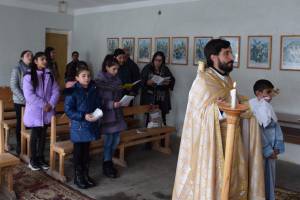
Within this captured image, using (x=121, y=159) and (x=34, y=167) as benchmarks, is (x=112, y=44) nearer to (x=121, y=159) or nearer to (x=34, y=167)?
(x=121, y=159)

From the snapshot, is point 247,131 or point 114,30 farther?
point 114,30

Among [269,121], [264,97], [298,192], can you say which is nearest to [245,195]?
[269,121]

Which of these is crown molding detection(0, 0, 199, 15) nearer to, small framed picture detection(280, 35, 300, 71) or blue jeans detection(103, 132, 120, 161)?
small framed picture detection(280, 35, 300, 71)

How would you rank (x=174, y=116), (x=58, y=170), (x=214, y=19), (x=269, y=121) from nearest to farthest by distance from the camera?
(x=269, y=121) → (x=58, y=170) → (x=214, y=19) → (x=174, y=116)

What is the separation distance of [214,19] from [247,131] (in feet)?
12.2

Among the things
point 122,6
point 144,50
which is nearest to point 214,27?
point 144,50

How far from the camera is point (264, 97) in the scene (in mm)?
3143

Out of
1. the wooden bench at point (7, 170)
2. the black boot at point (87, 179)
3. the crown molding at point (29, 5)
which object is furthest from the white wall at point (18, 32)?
the black boot at point (87, 179)

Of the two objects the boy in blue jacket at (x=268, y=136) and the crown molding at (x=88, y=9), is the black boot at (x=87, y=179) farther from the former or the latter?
the crown molding at (x=88, y=9)

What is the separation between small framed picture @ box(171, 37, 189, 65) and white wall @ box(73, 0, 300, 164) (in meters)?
0.09

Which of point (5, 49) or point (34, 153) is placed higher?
point (5, 49)

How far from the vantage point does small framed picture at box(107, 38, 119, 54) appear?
7.90 meters

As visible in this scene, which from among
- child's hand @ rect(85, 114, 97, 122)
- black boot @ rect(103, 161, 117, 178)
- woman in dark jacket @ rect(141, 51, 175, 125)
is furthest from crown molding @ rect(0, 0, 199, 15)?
child's hand @ rect(85, 114, 97, 122)

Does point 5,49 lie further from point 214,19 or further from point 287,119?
point 287,119
